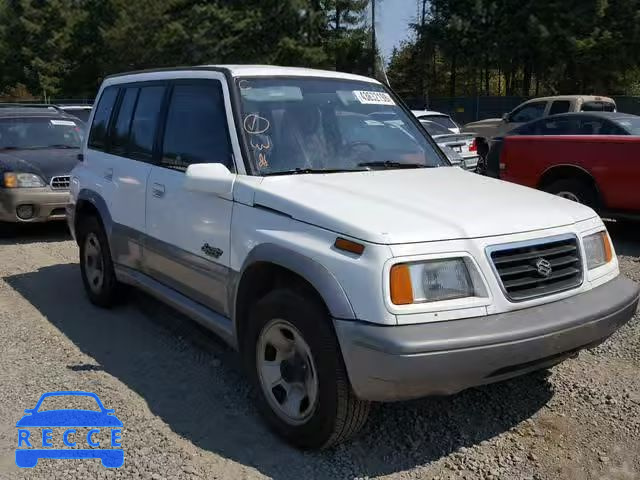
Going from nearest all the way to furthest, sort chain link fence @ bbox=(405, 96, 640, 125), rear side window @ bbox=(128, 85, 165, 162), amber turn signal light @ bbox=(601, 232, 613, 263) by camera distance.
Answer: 1. amber turn signal light @ bbox=(601, 232, 613, 263)
2. rear side window @ bbox=(128, 85, 165, 162)
3. chain link fence @ bbox=(405, 96, 640, 125)

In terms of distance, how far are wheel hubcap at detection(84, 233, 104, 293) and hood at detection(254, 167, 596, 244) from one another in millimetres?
2520

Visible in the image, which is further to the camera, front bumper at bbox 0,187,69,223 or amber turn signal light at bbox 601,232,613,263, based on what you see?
front bumper at bbox 0,187,69,223

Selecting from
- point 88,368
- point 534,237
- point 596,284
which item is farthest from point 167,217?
point 596,284

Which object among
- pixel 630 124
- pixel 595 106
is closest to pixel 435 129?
pixel 595 106

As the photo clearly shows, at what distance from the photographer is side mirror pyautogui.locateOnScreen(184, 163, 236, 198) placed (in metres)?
3.70

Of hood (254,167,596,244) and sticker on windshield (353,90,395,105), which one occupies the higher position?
sticker on windshield (353,90,395,105)

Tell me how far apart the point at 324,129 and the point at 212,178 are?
2.71 feet

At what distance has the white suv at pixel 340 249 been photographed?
294 centimetres

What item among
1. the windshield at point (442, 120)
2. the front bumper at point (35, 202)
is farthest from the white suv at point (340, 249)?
the windshield at point (442, 120)

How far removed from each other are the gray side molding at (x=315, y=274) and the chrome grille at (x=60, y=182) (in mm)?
5966

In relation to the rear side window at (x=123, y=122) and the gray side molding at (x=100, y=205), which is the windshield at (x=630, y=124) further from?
the gray side molding at (x=100, y=205)

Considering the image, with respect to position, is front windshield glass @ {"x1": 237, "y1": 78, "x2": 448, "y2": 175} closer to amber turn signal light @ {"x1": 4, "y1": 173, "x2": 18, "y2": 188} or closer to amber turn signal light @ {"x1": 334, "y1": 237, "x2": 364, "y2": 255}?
amber turn signal light @ {"x1": 334, "y1": 237, "x2": 364, "y2": 255}

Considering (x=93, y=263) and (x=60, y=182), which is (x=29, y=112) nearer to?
(x=60, y=182)

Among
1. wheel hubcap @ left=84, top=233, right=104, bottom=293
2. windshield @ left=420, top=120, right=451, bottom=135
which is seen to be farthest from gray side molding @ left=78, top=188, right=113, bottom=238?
windshield @ left=420, top=120, right=451, bottom=135
